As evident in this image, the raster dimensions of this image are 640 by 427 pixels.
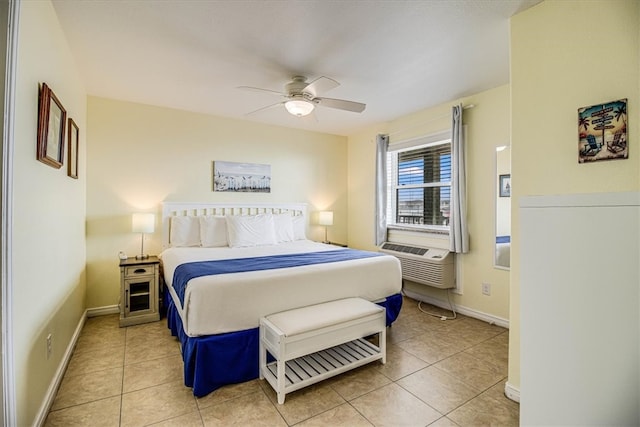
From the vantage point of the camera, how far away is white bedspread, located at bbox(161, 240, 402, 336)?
204 cm

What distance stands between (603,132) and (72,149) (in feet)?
12.4

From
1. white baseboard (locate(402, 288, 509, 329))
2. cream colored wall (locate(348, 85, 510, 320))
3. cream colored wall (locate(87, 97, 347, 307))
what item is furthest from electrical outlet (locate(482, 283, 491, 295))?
cream colored wall (locate(87, 97, 347, 307))

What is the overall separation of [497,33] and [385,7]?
913mm

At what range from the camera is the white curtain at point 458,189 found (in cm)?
343

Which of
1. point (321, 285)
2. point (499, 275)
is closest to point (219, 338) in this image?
point (321, 285)

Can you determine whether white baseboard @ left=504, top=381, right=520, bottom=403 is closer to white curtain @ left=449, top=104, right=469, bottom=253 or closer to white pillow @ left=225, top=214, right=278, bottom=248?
white curtain @ left=449, top=104, right=469, bottom=253

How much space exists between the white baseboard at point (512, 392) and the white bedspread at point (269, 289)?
1168 mm

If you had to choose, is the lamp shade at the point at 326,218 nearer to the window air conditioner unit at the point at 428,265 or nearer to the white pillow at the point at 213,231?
the window air conditioner unit at the point at 428,265

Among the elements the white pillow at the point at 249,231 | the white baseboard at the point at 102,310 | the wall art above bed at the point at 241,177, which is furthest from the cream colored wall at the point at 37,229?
the wall art above bed at the point at 241,177

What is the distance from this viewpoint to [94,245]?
3492 millimetres

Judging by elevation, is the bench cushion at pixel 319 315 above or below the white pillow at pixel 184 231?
below

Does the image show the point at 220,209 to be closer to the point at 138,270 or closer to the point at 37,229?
the point at 138,270

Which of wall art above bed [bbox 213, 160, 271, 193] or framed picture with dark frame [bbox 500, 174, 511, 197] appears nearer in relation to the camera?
framed picture with dark frame [bbox 500, 174, 511, 197]

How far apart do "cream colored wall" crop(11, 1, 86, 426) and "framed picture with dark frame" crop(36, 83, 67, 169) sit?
43 millimetres
